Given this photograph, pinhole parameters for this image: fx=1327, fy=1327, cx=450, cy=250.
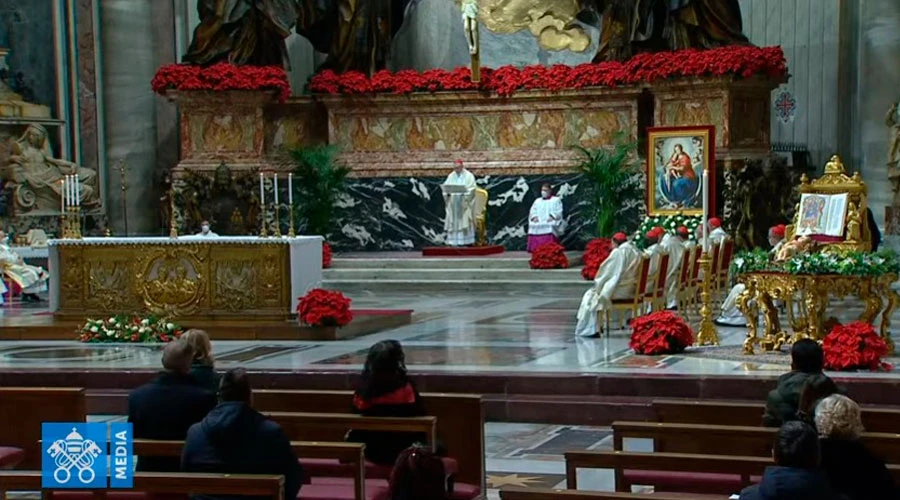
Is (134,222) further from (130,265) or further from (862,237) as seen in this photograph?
(862,237)

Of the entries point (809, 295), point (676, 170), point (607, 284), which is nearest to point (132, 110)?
point (676, 170)

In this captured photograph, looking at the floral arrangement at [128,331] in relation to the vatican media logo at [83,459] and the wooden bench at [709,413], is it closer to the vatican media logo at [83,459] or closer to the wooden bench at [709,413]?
the wooden bench at [709,413]

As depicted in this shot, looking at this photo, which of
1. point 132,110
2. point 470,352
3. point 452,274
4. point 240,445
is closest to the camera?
point 240,445

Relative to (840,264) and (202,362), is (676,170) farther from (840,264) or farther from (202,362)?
(202,362)

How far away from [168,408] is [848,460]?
3.34 m

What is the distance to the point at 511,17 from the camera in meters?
25.1

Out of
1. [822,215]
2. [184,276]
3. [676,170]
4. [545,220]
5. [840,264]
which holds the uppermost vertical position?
[676,170]

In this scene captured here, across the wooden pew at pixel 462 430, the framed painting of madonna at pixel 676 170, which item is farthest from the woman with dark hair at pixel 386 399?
the framed painting of madonna at pixel 676 170

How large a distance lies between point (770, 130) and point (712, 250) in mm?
7402

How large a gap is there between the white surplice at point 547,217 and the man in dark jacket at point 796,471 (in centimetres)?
1665

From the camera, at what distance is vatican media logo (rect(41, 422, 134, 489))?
548 cm

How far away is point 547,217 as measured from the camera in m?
21.5

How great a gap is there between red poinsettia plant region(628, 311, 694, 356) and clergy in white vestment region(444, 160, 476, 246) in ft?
32.5

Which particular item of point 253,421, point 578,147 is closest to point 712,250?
point 578,147
